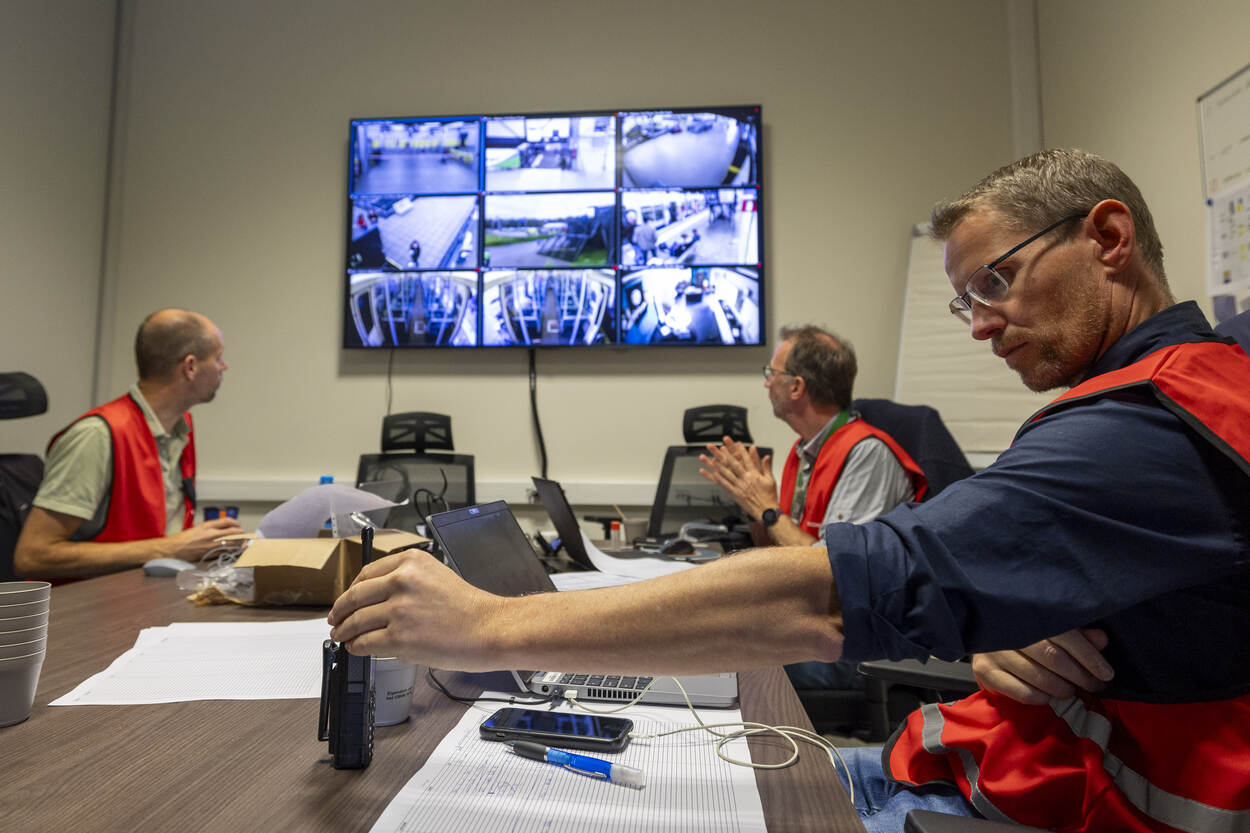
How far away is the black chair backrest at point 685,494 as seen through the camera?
3188 millimetres

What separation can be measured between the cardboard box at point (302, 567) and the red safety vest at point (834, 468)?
1.37 metres

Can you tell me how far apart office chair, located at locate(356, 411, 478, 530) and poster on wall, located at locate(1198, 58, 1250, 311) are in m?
2.79

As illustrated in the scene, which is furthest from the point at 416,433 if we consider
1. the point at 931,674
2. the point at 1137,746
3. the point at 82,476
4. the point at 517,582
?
the point at 1137,746

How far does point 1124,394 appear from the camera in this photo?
2.31 feet

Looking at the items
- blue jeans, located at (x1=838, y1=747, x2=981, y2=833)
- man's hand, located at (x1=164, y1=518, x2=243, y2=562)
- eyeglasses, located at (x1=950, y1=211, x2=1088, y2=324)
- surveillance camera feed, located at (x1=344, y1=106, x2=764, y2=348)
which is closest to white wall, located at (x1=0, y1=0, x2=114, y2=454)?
surveillance camera feed, located at (x1=344, y1=106, x2=764, y2=348)

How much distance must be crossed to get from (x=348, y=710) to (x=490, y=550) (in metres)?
0.41

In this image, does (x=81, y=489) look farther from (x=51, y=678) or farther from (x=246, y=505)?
(x=246, y=505)

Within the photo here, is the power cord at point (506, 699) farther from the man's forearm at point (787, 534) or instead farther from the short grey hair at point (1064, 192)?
the man's forearm at point (787, 534)

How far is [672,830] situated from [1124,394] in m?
0.59

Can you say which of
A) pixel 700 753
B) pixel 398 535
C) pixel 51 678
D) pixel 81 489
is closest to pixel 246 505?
pixel 81 489

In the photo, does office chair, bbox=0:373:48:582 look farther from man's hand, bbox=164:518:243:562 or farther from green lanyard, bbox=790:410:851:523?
green lanyard, bbox=790:410:851:523

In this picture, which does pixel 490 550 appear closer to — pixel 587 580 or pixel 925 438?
pixel 587 580

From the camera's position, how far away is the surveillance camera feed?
11.7 feet

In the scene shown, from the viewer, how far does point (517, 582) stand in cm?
116
